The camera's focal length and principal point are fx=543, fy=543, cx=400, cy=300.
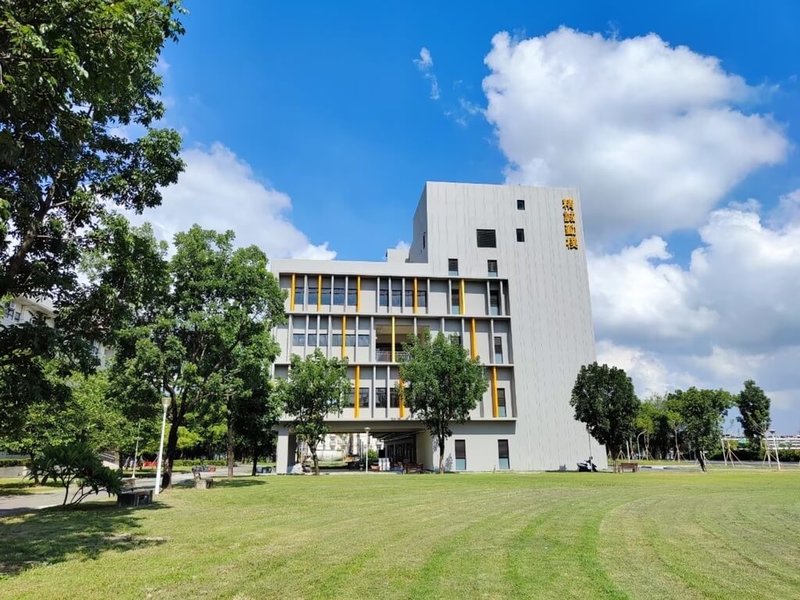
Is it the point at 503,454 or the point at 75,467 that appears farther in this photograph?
the point at 503,454

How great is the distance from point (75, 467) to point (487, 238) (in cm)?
4117

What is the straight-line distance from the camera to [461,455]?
47.0 metres

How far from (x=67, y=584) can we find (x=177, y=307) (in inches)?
712

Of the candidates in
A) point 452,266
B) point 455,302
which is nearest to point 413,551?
point 455,302

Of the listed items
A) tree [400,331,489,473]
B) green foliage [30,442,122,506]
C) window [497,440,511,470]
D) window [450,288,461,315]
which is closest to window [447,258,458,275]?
window [450,288,461,315]

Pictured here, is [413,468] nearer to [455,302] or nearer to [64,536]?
[455,302]

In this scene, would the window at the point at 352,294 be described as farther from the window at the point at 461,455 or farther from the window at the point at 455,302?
the window at the point at 461,455

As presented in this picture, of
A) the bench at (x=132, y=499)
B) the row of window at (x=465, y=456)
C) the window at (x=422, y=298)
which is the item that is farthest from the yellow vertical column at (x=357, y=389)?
the bench at (x=132, y=499)

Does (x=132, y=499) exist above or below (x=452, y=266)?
below

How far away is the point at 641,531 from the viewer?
10.8m

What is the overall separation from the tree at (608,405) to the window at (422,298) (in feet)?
51.4

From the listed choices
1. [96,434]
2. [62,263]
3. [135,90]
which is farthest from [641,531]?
[96,434]

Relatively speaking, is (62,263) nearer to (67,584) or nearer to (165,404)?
(67,584)

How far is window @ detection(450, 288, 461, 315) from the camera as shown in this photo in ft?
164
